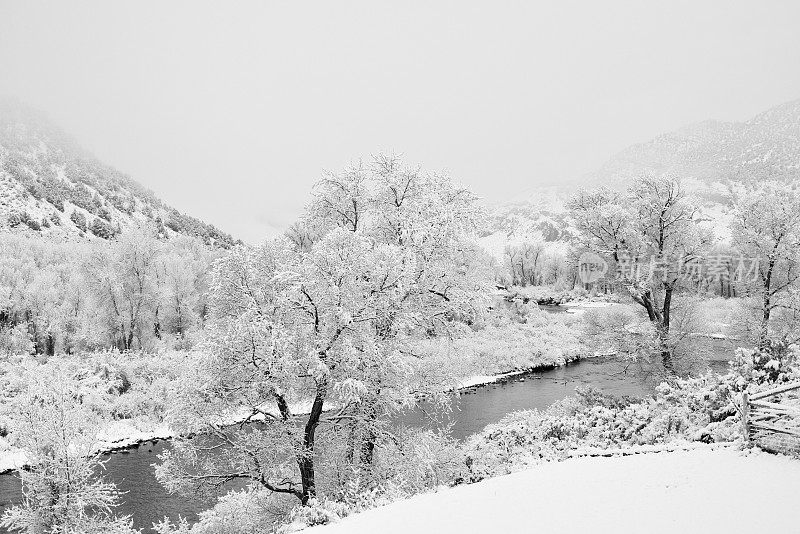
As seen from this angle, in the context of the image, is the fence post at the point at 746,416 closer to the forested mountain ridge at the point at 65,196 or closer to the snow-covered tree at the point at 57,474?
the snow-covered tree at the point at 57,474

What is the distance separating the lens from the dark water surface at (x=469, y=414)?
1811 cm

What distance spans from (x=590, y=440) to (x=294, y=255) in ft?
32.3

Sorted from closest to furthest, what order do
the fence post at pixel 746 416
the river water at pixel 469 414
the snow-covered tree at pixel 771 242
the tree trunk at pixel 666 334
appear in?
the fence post at pixel 746 416, the river water at pixel 469 414, the tree trunk at pixel 666 334, the snow-covered tree at pixel 771 242

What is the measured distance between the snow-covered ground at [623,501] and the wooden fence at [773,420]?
0.37 metres

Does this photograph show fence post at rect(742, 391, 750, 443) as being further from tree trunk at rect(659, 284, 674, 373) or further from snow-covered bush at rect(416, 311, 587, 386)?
snow-covered bush at rect(416, 311, 587, 386)

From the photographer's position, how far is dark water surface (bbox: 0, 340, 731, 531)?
18109mm

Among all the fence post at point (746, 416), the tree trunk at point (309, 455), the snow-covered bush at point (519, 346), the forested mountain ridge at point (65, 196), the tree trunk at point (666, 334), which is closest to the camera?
the fence post at point (746, 416)

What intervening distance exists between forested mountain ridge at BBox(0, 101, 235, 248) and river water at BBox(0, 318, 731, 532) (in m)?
27.5

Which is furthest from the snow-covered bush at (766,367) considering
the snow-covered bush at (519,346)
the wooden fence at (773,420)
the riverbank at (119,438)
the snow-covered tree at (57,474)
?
the snow-covered bush at (519,346)

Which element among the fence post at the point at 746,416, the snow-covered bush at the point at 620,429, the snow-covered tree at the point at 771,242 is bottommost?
the snow-covered bush at the point at 620,429

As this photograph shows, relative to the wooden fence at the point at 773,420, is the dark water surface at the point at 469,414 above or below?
below

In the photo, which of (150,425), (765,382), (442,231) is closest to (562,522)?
(442,231)

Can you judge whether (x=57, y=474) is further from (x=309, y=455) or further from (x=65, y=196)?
(x=65, y=196)

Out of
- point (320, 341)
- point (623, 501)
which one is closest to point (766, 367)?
point (623, 501)
